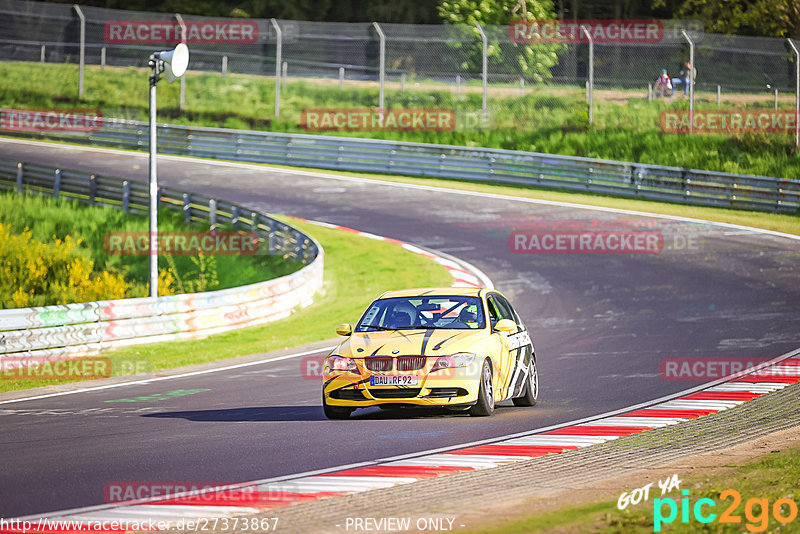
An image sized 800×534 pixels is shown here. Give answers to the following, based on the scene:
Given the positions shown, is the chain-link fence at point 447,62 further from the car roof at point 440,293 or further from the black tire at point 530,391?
the car roof at point 440,293

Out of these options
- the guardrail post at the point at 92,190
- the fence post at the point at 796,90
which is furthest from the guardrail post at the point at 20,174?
the fence post at the point at 796,90

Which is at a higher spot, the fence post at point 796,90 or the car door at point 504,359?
the fence post at point 796,90

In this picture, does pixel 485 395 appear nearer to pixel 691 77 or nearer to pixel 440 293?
pixel 440 293

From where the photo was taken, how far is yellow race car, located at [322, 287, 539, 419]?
35.6 feet

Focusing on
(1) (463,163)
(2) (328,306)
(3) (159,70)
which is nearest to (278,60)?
(1) (463,163)

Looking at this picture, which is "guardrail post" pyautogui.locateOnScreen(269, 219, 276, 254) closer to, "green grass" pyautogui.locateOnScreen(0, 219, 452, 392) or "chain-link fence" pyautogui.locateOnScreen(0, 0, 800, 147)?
"green grass" pyautogui.locateOnScreen(0, 219, 452, 392)

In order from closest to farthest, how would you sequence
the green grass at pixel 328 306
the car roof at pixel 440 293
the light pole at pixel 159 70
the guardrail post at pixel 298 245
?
the car roof at pixel 440 293
the green grass at pixel 328 306
the light pole at pixel 159 70
the guardrail post at pixel 298 245

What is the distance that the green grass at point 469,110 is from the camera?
3631cm

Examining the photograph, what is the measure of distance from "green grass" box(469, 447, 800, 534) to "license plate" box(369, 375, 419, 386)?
377 cm

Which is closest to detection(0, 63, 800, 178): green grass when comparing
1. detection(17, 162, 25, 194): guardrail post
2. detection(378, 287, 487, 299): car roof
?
detection(17, 162, 25, 194): guardrail post

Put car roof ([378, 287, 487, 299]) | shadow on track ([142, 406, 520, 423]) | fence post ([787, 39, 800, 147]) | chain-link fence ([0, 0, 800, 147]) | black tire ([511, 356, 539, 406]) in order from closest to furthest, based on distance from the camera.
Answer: shadow on track ([142, 406, 520, 423])
car roof ([378, 287, 487, 299])
black tire ([511, 356, 539, 406])
fence post ([787, 39, 800, 147])
chain-link fence ([0, 0, 800, 147])

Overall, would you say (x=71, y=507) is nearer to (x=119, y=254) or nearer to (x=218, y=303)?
(x=218, y=303)

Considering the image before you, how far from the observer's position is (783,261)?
80.4 feet

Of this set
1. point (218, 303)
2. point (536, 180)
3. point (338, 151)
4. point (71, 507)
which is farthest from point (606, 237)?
point (71, 507)
